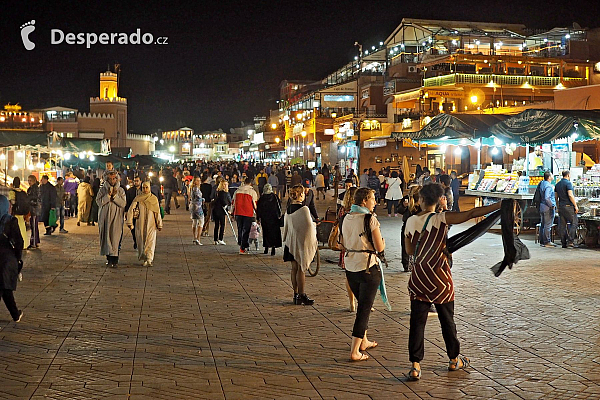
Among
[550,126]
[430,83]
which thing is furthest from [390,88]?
[550,126]

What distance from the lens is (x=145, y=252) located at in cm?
1216

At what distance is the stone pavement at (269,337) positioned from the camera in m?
5.37

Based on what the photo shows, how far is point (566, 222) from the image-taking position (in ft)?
47.5

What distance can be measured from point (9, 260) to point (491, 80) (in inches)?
1364

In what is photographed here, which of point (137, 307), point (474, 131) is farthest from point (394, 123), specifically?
point (137, 307)

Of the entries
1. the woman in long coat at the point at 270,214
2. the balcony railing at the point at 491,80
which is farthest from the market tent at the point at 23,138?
the balcony railing at the point at 491,80

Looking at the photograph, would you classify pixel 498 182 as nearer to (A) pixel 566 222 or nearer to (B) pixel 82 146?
(A) pixel 566 222

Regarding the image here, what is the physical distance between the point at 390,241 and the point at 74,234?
8279 millimetres

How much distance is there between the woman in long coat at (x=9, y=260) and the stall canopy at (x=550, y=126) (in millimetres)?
11859

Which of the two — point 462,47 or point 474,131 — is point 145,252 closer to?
point 474,131

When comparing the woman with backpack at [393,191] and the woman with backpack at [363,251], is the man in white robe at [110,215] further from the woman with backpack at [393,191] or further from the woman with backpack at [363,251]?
the woman with backpack at [393,191]

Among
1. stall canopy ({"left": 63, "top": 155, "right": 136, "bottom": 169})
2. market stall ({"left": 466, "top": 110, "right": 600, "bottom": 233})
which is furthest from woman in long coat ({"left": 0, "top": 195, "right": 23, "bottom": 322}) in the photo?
stall canopy ({"left": 63, "top": 155, "right": 136, "bottom": 169})

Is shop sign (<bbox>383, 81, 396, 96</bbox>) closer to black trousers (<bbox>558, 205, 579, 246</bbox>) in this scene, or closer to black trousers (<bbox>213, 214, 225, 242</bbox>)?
black trousers (<bbox>213, 214, 225, 242</bbox>)

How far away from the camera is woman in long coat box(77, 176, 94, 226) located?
1998 centimetres
